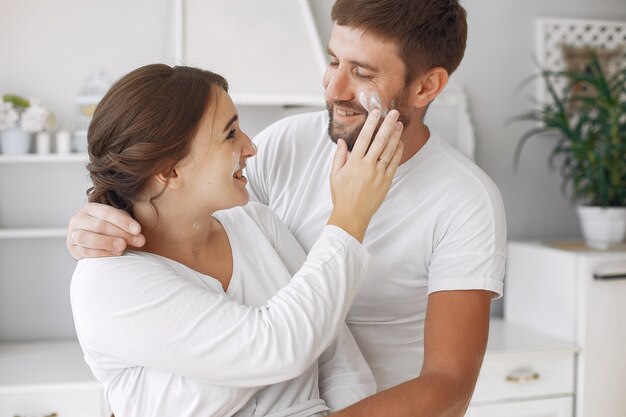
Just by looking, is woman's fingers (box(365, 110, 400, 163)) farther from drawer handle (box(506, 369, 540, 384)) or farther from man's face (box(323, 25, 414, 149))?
drawer handle (box(506, 369, 540, 384))

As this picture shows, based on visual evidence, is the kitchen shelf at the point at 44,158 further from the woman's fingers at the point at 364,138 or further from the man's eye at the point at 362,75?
the woman's fingers at the point at 364,138

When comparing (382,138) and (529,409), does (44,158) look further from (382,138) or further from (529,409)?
(529,409)

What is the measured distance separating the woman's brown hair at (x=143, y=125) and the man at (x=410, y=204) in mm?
392

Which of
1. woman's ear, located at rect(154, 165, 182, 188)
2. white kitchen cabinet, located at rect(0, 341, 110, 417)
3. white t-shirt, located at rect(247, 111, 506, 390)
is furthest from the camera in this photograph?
white kitchen cabinet, located at rect(0, 341, 110, 417)

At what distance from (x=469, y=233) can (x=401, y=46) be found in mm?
403

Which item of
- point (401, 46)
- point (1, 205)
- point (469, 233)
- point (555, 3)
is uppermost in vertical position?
point (555, 3)

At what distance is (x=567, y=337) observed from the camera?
309 centimetres

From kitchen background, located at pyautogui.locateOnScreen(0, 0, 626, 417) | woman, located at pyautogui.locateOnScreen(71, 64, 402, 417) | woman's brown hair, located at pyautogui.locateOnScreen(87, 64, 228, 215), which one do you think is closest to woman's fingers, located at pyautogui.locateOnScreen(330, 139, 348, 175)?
woman, located at pyautogui.locateOnScreen(71, 64, 402, 417)

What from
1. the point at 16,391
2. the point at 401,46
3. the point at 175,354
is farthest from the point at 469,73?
the point at 175,354

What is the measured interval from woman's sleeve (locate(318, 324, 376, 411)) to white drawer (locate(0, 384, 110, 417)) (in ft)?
4.43

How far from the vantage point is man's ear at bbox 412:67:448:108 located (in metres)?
1.64

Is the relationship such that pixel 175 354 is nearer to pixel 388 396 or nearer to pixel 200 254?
pixel 200 254

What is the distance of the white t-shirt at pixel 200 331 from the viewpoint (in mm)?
1109

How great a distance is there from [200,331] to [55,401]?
163cm
